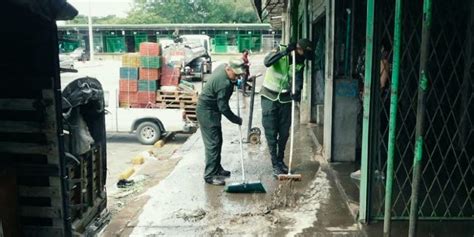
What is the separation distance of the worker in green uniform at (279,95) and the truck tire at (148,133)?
7546 millimetres

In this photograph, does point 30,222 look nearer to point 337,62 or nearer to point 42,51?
point 42,51

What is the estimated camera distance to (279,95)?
20.8 feet

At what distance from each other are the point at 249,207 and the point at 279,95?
1727 millimetres

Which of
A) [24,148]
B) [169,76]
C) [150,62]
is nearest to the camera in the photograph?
[24,148]

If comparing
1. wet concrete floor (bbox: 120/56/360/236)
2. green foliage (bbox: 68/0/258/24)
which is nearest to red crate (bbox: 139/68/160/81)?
wet concrete floor (bbox: 120/56/360/236)

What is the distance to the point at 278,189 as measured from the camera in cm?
595

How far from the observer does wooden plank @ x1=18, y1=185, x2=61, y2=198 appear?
390cm

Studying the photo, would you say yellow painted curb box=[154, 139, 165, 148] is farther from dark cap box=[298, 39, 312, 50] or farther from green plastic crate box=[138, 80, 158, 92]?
dark cap box=[298, 39, 312, 50]

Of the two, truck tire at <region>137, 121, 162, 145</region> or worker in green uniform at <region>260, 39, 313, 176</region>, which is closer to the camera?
worker in green uniform at <region>260, 39, 313, 176</region>

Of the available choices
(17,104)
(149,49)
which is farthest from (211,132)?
(149,49)

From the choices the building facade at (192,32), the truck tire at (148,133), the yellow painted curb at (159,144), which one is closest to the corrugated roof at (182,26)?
the building facade at (192,32)

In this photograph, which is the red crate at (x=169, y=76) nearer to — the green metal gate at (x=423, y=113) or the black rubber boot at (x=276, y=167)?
the black rubber boot at (x=276, y=167)

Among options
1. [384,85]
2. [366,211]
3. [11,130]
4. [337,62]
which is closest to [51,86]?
[11,130]

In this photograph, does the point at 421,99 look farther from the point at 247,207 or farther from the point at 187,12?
the point at 187,12
